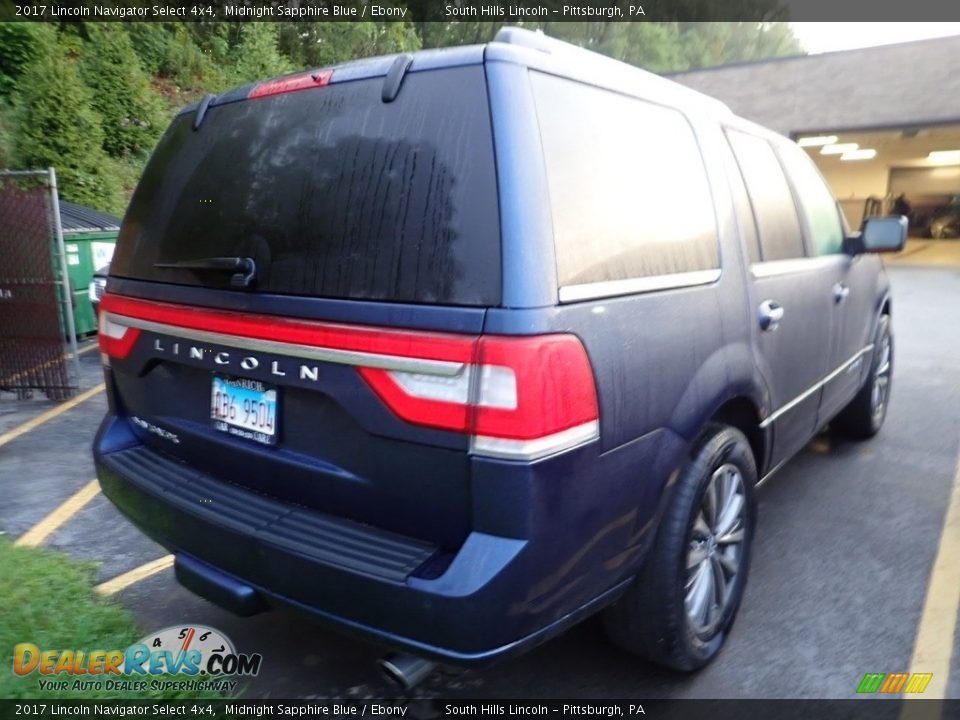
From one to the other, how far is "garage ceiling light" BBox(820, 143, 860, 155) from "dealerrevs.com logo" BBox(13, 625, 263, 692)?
2377 centimetres

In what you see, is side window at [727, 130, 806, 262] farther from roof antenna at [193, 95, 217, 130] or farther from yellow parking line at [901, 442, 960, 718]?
roof antenna at [193, 95, 217, 130]

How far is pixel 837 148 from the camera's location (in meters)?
22.9

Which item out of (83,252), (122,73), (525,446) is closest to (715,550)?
(525,446)

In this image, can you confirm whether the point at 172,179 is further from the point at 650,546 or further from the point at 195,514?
the point at 650,546

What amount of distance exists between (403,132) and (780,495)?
3.21 meters

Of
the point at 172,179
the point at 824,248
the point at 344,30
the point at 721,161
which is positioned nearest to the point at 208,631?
the point at 172,179

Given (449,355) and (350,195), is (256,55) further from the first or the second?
(449,355)

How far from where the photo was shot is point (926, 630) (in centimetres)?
279

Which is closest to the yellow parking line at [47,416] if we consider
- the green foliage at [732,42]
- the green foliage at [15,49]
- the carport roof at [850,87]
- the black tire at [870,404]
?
the black tire at [870,404]

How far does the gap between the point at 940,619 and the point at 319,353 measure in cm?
266

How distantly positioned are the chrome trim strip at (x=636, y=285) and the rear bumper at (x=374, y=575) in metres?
0.61

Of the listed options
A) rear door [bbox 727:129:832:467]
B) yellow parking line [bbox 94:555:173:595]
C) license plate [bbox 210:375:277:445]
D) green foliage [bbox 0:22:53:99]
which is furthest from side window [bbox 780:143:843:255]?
green foliage [bbox 0:22:53:99]

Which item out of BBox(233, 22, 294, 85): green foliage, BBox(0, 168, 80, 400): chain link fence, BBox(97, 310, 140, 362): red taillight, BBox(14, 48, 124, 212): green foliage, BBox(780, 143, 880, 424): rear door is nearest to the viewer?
BBox(97, 310, 140, 362): red taillight

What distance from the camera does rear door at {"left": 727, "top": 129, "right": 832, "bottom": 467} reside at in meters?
2.88
